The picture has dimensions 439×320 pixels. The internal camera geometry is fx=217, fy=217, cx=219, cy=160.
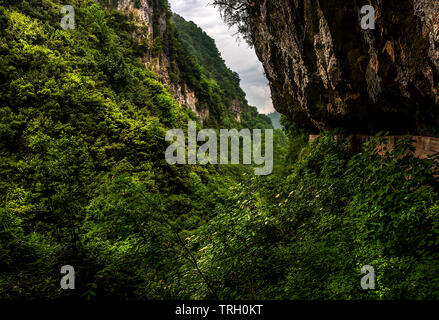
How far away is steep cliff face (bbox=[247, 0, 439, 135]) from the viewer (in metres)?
3.65

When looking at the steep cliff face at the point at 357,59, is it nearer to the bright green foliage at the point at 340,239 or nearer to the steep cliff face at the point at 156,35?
the bright green foliage at the point at 340,239

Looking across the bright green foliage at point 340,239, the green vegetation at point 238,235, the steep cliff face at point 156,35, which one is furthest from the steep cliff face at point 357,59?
the steep cliff face at point 156,35

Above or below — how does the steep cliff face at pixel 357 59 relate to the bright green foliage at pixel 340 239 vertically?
above

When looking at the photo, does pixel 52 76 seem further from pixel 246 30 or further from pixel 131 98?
pixel 246 30

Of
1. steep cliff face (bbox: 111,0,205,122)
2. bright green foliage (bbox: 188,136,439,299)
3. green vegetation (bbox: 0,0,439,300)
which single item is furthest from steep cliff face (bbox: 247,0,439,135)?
steep cliff face (bbox: 111,0,205,122)

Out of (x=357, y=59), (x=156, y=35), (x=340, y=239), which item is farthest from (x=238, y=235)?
(x=156, y=35)

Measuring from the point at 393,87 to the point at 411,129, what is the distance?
6.82ft

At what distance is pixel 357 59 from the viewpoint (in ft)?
18.2

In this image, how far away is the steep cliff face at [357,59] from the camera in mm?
3648

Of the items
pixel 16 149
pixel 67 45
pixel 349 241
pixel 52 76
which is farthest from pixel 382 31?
pixel 67 45

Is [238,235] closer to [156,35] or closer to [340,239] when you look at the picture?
[340,239]

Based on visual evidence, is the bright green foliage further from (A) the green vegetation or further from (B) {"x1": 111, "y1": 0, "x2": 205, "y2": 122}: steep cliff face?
(B) {"x1": 111, "y1": 0, "x2": 205, "y2": 122}: steep cliff face

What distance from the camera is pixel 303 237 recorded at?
5203mm

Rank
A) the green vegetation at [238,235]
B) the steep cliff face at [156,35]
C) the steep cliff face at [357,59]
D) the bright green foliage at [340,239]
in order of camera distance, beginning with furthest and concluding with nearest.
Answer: the steep cliff face at [156,35]
the steep cliff face at [357,59]
the green vegetation at [238,235]
the bright green foliage at [340,239]
